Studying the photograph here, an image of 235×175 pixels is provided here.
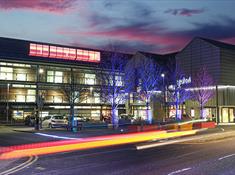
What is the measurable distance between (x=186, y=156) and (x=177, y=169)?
11.3ft

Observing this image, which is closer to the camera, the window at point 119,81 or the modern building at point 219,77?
the window at point 119,81

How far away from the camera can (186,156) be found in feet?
51.7

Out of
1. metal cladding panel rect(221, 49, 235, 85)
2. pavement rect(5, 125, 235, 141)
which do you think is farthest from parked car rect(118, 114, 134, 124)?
metal cladding panel rect(221, 49, 235, 85)

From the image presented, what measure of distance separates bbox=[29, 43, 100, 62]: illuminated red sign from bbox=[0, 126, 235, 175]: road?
59394mm

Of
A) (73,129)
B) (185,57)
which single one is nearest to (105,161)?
(73,129)

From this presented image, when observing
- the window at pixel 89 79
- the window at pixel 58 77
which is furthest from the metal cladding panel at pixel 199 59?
the window at pixel 58 77

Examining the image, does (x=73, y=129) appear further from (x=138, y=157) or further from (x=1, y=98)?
(x=1, y=98)

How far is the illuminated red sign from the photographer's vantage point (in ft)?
243

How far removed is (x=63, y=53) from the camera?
78375 millimetres

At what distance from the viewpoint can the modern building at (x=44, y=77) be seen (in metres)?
70.1

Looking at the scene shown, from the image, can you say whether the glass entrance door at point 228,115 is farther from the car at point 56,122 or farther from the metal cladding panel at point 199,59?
the car at point 56,122

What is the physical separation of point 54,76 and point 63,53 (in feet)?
17.8

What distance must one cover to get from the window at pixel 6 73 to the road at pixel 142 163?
56283mm

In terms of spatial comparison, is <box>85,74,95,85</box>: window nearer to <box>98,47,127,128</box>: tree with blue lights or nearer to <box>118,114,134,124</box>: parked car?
<box>118,114,134,124</box>: parked car
